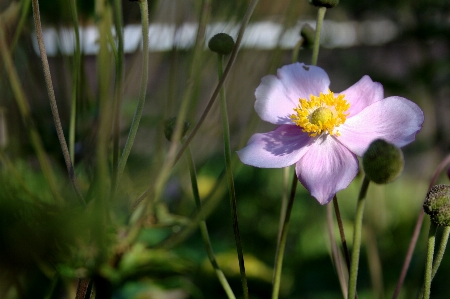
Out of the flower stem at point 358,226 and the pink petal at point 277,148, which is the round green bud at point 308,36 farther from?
the flower stem at point 358,226

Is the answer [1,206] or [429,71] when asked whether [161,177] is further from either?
[429,71]

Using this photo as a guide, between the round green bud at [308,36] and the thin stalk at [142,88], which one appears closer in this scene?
the thin stalk at [142,88]

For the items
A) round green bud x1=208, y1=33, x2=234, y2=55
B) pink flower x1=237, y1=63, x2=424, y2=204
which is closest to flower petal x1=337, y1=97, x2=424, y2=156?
pink flower x1=237, y1=63, x2=424, y2=204

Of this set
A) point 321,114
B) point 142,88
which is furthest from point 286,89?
point 142,88

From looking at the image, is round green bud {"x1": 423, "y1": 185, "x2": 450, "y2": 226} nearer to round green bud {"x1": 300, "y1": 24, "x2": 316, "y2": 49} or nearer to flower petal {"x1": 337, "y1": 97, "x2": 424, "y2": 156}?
flower petal {"x1": 337, "y1": 97, "x2": 424, "y2": 156}

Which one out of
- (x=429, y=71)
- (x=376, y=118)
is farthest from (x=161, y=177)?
(x=429, y=71)

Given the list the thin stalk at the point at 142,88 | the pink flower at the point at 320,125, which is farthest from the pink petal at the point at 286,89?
the thin stalk at the point at 142,88
